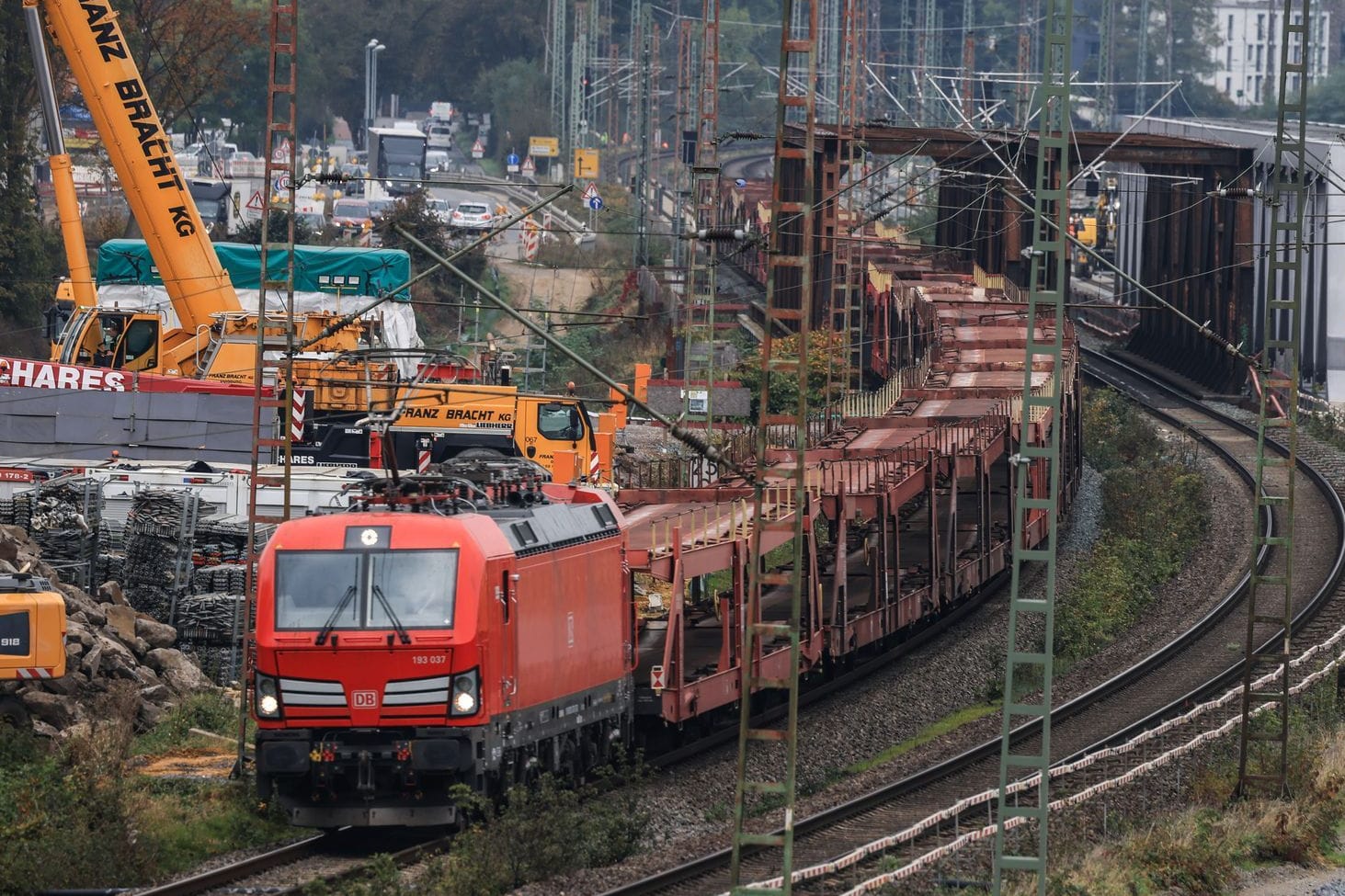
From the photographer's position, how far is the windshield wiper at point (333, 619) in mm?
19156

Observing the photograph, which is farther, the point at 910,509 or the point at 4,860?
the point at 910,509

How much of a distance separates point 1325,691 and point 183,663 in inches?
605

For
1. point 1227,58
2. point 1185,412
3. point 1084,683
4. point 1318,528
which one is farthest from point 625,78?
point 1084,683

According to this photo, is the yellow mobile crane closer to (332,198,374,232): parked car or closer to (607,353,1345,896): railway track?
(607,353,1345,896): railway track

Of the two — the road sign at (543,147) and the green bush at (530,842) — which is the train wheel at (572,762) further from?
the road sign at (543,147)

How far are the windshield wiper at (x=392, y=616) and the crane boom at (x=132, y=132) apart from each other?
20923 mm

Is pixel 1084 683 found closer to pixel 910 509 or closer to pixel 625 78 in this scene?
pixel 910 509

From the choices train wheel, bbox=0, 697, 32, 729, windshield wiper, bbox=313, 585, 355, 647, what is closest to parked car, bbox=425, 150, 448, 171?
train wheel, bbox=0, 697, 32, 729

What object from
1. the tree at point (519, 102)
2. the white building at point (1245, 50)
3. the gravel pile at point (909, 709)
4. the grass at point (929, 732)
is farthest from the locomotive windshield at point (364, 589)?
the white building at point (1245, 50)

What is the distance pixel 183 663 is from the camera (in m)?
28.1

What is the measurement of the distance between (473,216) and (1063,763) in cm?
6631

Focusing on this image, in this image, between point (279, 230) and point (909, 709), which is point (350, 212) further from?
point (909, 709)

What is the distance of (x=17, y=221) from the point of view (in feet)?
220

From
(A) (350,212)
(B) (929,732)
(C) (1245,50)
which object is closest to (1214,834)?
(B) (929,732)
